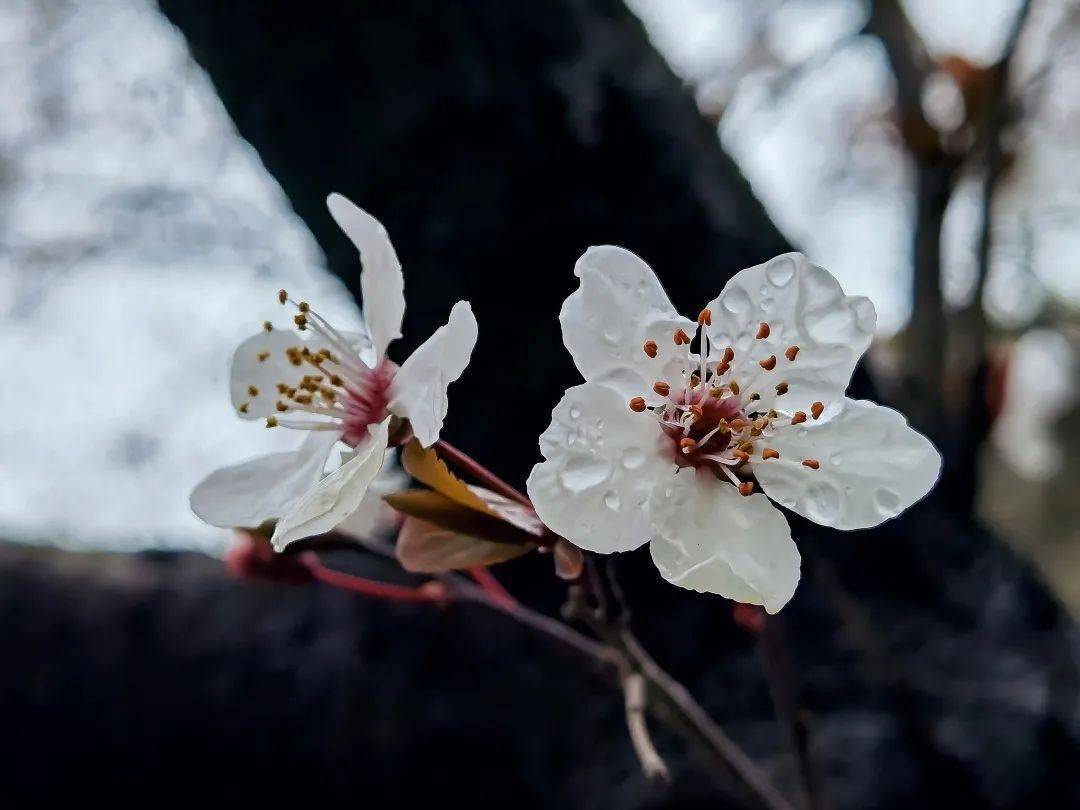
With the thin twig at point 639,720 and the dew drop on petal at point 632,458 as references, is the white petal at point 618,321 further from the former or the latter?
the thin twig at point 639,720

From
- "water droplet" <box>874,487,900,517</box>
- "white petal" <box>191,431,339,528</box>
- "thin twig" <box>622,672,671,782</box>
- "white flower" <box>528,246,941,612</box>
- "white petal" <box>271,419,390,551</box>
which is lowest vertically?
"thin twig" <box>622,672,671,782</box>

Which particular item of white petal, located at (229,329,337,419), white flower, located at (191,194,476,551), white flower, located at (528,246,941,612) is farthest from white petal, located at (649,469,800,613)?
white petal, located at (229,329,337,419)

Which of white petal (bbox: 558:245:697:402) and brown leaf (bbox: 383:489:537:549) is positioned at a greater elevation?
white petal (bbox: 558:245:697:402)

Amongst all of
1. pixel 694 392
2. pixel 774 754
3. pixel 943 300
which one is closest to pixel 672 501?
pixel 694 392

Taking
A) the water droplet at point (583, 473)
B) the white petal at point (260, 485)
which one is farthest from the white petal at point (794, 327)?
the white petal at point (260, 485)

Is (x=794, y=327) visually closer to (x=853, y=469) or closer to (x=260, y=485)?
(x=853, y=469)

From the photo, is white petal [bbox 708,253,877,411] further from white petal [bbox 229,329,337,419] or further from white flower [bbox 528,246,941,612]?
white petal [bbox 229,329,337,419]

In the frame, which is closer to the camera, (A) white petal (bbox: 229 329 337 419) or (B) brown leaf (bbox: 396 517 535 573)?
(B) brown leaf (bbox: 396 517 535 573)
